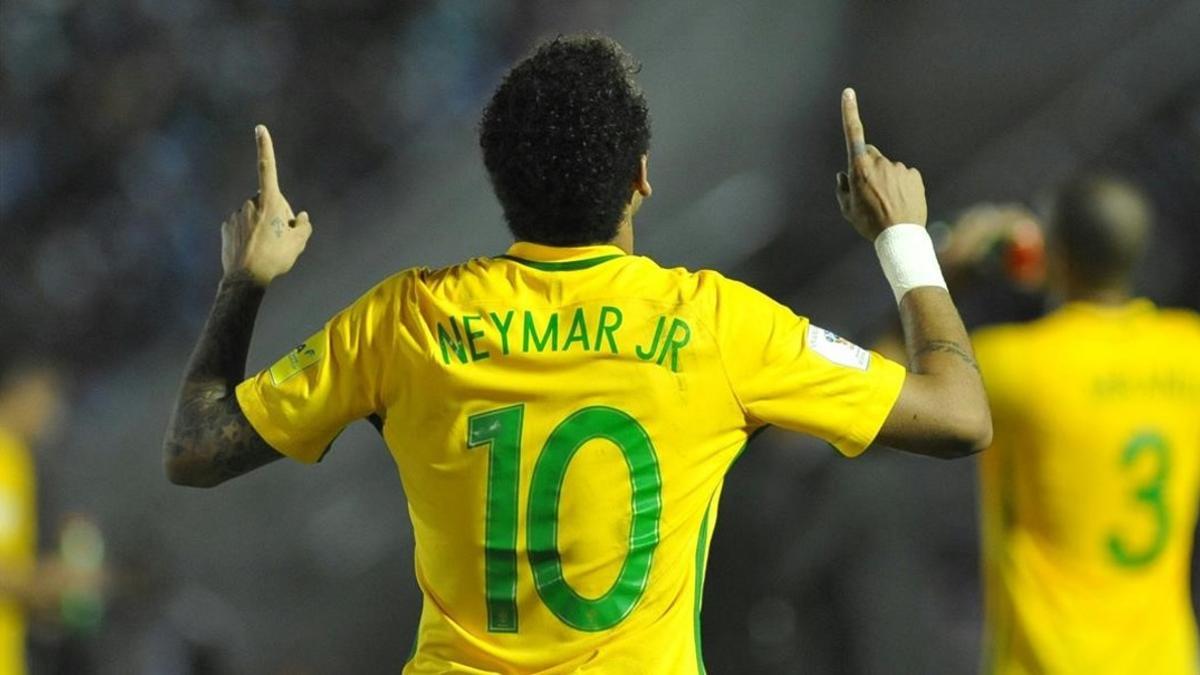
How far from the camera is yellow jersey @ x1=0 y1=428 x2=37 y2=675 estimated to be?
242 inches

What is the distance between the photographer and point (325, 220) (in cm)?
702

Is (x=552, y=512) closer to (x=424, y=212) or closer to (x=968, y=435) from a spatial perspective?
(x=968, y=435)

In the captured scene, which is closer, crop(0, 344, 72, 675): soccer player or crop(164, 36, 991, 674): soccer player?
crop(164, 36, 991, 674): soccer player

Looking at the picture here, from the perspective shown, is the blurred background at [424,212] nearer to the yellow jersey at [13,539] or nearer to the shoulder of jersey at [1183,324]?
the yellow jersey at [13,539]

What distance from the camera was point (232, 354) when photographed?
2.65 meters

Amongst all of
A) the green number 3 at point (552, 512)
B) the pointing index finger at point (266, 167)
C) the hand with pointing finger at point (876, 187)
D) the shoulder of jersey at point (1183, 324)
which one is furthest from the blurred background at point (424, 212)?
the green number 3 at point (552, 512)

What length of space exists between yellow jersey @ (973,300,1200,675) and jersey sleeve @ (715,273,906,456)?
2103 millimetres

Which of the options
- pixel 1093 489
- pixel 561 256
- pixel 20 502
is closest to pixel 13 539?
pixel 20 502

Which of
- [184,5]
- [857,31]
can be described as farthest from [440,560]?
[184,5]

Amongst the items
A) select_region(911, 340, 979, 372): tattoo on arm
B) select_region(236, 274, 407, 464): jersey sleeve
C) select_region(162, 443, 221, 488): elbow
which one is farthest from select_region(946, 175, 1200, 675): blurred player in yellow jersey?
select_region(162, 443, 221, 488): elbow

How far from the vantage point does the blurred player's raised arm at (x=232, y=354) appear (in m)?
2.55

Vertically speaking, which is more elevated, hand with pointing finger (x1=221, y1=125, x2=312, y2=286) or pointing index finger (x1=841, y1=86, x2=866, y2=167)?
pointing index finger (x1=841, y1=86, x2=866, y2=167)

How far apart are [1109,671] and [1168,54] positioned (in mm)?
2893

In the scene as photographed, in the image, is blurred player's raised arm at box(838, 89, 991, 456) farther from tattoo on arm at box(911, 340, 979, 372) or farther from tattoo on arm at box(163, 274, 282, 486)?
tattoo on arm at box(163, 274, 282, 486)
